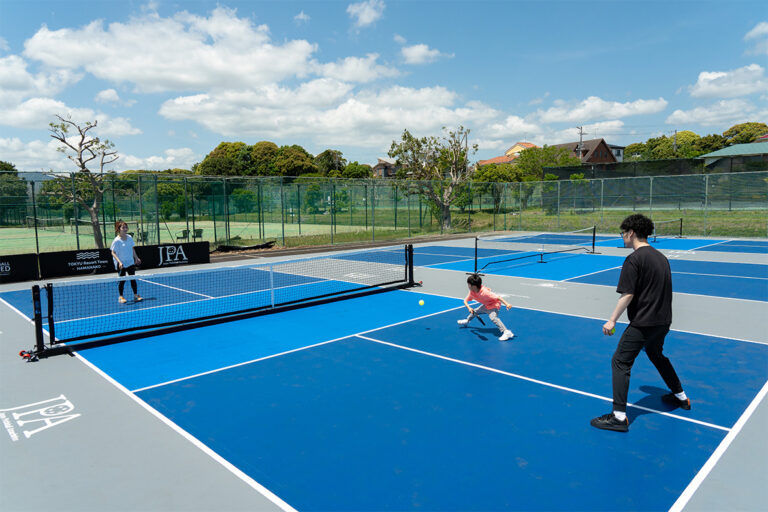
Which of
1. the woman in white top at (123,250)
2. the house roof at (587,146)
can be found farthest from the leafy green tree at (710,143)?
the woman in white top at (123,250)

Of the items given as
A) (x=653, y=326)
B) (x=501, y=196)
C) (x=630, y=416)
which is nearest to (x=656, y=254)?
(x=653, y=326)

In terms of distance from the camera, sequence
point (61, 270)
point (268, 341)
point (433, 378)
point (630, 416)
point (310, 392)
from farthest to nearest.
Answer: point (61, 270) < point (268, 341) < point (433, 378) < point (310, 392) < point (630, 416)

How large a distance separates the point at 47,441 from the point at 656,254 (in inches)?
258

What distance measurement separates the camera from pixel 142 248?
18.0 metres

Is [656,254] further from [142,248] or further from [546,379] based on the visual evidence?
[142,248]

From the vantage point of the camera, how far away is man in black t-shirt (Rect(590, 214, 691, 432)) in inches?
198

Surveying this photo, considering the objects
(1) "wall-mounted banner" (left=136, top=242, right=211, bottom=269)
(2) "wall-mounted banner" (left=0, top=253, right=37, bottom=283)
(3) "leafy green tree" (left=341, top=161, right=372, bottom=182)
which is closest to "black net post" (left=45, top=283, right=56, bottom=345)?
(2) "wall-mounted banner" (left=0, top=253, right=37, bottom=283)

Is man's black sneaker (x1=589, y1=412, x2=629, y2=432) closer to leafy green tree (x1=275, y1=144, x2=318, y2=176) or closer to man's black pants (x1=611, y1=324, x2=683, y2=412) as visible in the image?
man's black pants (x1=611, y1=324, x2=683, y2=412)

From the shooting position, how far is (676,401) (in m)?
5.88

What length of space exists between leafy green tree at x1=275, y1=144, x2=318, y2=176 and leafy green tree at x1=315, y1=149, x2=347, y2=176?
17.1 feet

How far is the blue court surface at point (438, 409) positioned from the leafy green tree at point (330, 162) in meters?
81.2

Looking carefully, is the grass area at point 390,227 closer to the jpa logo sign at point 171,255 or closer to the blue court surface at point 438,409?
the jpa logo sign at point 171,255

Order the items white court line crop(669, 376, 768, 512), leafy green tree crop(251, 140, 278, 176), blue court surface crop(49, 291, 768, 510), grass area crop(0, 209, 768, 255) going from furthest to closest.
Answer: leafy green tree crop(251, 140, 278, 176) < grass area crop(0, 209, 768, 255) < blue court surface crop(49, 291, 768, 510) < white court line crop(669, 376, 768, 512)

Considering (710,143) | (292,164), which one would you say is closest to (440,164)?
(292,164)
